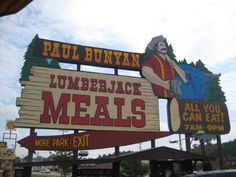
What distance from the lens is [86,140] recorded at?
77.5 ft

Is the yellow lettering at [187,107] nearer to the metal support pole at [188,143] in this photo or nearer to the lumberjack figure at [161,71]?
the lumberjack figure at [161,71]

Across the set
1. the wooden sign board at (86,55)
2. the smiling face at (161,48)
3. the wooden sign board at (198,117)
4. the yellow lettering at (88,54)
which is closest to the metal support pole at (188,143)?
the wooden sign board at (198,117)

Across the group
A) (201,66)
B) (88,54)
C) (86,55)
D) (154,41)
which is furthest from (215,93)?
(86,55)

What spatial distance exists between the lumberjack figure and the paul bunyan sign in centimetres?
78

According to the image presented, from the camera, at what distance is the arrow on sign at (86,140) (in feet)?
74.6

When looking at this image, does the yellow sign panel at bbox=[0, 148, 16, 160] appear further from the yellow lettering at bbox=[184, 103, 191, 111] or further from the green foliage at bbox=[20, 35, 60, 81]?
the yellow lettering at bbox=[184, 103, 191, 111]

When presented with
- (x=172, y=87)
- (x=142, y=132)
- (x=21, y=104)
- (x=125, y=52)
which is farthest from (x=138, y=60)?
(x=21, y=104)

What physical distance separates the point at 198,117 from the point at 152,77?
200 inches

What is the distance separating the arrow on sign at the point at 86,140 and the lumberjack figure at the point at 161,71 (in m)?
4.19

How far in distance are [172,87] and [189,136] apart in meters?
4.23

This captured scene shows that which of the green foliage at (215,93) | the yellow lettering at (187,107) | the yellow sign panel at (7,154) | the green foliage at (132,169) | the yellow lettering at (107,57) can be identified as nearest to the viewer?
the yellow sign panel at (7,154)

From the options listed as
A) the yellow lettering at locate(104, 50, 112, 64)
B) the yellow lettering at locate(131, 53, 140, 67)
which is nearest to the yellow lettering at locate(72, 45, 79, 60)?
the yellow lettering at locate(104, 50, 112, 64)

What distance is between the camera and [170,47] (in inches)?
1164

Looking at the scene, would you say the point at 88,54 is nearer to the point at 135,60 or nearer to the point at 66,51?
the point at 66,51
